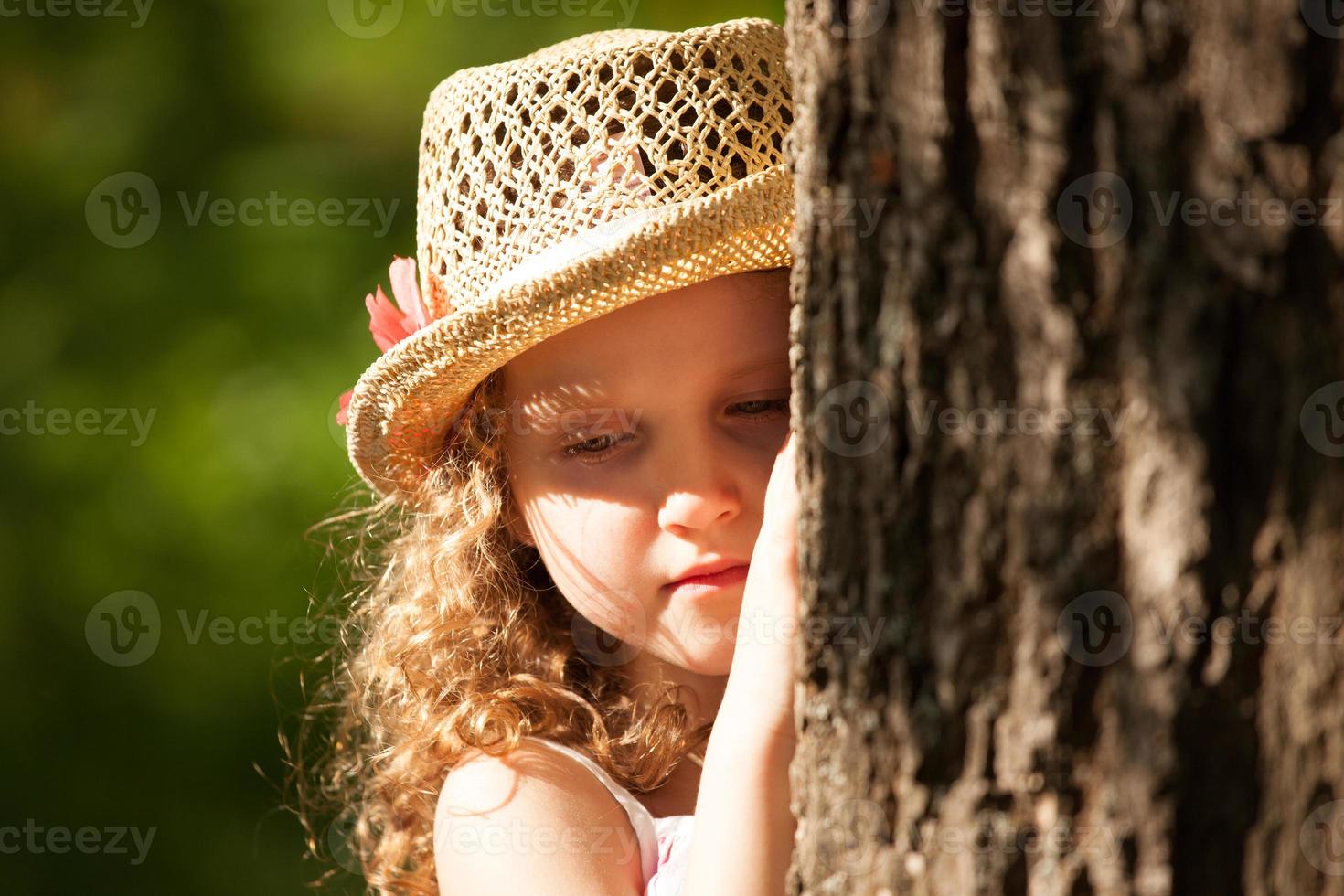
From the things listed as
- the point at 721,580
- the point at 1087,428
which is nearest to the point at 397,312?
the point at 721,580

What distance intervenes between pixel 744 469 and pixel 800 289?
69 centimetres

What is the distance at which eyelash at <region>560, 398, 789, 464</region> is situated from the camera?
177 centimetres

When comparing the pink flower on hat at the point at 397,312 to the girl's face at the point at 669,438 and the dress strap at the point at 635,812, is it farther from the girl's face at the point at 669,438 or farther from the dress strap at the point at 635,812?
the dress strap at the point at 635,812

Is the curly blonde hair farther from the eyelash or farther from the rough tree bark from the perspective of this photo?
Answer: the rough tree bark

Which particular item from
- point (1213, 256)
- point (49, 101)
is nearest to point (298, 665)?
point (49, 101)

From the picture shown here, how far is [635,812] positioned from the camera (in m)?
1.91

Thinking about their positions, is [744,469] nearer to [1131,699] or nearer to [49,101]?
[1131,699]

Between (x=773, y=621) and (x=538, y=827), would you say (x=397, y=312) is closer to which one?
(x=538, y=827)

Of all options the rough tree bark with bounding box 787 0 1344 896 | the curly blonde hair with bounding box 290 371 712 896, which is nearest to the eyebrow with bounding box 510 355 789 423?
the curly blonde hair with bounding box 290 371 712 896

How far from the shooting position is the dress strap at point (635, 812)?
6.15ft

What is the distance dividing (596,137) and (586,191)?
0.07m

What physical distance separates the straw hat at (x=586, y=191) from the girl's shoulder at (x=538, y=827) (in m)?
0.51

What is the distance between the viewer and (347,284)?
3904mm

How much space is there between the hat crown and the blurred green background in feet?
6.75
